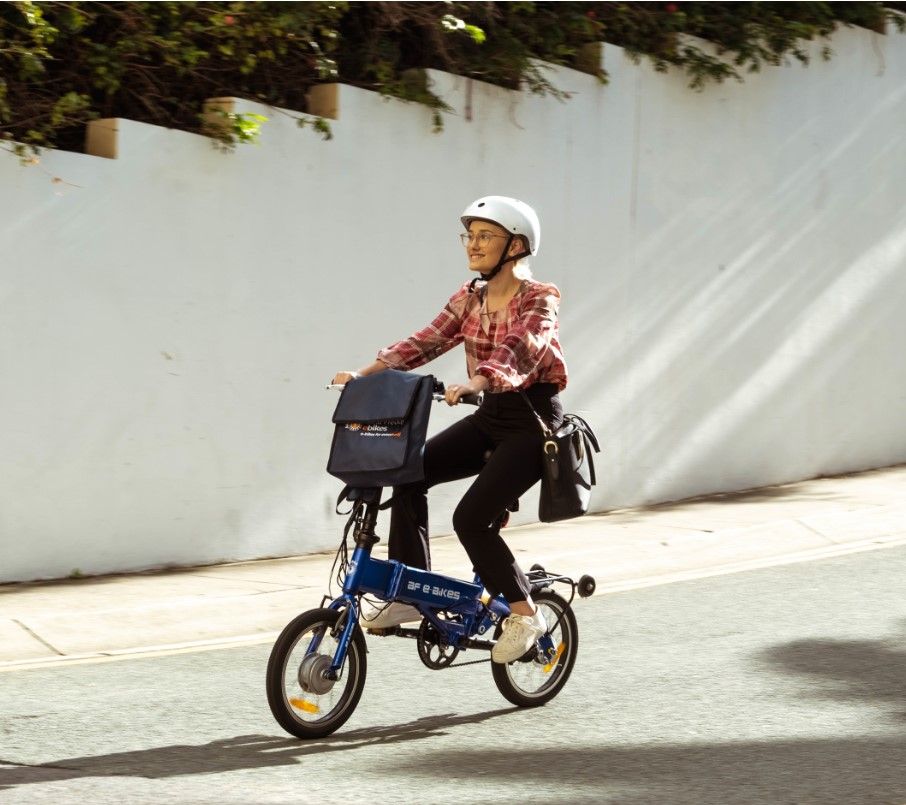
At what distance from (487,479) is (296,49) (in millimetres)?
4865

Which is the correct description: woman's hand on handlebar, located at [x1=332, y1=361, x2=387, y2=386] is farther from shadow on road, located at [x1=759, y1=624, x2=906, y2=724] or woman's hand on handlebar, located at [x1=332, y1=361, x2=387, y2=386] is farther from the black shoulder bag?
shadow on road, located at [x1=759, y1=624, x2=906, y2=724]

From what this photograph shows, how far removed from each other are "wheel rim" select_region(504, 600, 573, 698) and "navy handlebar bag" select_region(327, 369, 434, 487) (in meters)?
1.09

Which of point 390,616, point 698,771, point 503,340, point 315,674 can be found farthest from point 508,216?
point 698,771

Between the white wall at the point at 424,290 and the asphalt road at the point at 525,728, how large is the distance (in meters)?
2.06

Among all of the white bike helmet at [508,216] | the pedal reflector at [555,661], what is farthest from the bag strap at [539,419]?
the pedal reflector at [555,661]

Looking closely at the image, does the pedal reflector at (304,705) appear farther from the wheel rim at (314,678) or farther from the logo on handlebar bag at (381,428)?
the logo on handlebar bag at (381,428)

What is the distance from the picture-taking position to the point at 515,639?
614 centimetres

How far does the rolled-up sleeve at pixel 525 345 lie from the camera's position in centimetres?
582

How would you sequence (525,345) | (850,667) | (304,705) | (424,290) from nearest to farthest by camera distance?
(304,705), (525,345), (850,667), (424,290)

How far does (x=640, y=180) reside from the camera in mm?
11508

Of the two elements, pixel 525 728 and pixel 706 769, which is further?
pixel 525 728

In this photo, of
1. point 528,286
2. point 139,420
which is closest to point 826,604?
point 528,286

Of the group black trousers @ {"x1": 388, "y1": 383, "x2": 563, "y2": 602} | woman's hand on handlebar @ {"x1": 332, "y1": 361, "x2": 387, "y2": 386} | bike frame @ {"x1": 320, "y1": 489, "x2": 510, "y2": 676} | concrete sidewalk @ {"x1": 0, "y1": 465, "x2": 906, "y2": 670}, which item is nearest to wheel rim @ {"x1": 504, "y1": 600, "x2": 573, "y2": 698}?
bike frame @ {"x1": 320, "y1": 489, "x2": 510, "y2": 676}

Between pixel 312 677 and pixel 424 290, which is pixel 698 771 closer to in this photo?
pixel 312 677
